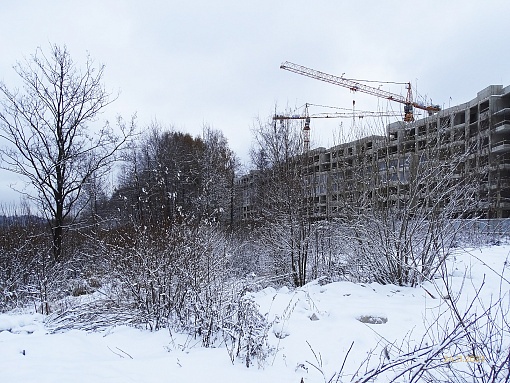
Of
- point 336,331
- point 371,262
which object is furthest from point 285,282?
point 336,331

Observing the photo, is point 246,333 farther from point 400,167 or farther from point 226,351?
point 400,167

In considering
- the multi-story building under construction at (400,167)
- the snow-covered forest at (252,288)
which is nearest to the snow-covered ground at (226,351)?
the snow-covered forest at (252,288)

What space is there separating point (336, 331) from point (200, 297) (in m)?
2.01

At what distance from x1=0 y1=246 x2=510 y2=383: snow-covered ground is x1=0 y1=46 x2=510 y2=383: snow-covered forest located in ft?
0.09

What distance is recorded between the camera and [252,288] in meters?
7.96

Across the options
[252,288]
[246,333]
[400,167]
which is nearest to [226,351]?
[246,333]

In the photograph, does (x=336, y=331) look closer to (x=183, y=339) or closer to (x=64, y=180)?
(x=183, y=339)

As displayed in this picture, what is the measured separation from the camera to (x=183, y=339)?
480cm

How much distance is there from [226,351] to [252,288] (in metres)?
3.69

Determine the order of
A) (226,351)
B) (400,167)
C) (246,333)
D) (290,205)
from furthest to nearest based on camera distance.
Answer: (290,205) < (400,167) < (226,351) < (246,333)

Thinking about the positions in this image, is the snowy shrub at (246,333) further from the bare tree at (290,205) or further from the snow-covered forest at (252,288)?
the bare tree at (290,205)

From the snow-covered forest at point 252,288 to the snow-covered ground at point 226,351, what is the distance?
3cm

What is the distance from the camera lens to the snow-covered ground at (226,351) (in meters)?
3.43

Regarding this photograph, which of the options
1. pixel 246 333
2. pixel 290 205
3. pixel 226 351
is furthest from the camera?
pixel 290 205
